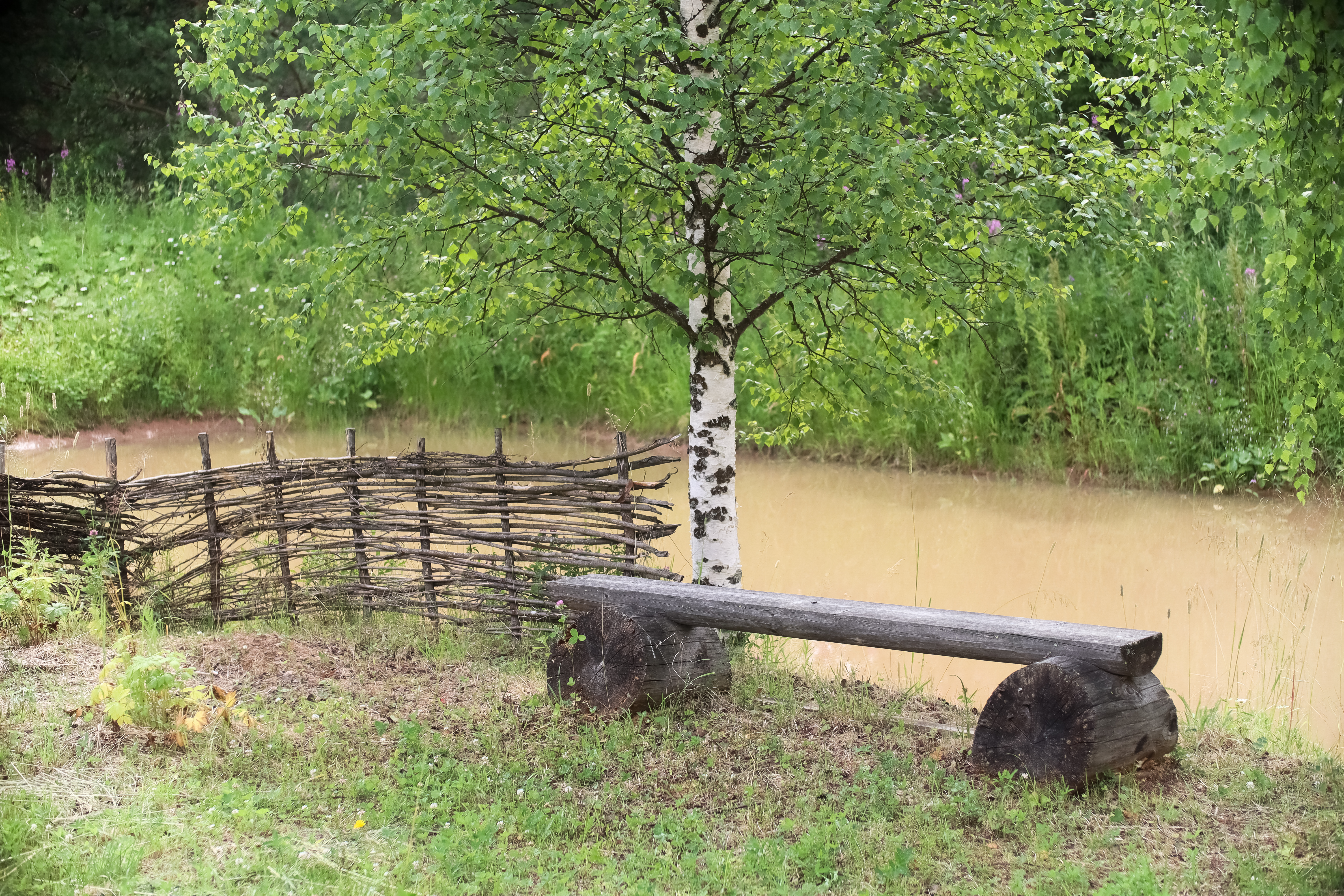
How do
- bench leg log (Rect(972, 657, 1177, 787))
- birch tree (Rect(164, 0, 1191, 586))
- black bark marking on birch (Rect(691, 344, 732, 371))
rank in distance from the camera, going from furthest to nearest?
black bark marking on birch (Rect(691, 344, 732, 371)) < birch tree (Rect(164, 0, 1191, 586)) < bench leg log (Rect(972, 657, 1177, 787))

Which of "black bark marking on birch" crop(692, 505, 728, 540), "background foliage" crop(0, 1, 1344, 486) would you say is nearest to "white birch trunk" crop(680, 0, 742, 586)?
"black bark marking on birch" crop(692, 505, 728, 540)

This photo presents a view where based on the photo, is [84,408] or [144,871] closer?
[144,871]

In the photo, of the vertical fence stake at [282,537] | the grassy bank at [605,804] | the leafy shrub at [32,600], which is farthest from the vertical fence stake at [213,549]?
the grassy bank at [605,804]

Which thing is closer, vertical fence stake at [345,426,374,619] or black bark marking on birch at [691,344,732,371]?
black bark marking on birch at [691,344,732,371]

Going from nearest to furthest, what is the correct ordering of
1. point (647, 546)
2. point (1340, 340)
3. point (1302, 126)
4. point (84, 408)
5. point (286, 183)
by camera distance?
point (1302, 126)
point (1340, 340)
point (286, 183)
point (647, 546)
point (84, 408)

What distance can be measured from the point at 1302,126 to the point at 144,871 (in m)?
3.91

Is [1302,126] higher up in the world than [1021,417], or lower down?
higher up

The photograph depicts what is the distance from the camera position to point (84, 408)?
1226 cm

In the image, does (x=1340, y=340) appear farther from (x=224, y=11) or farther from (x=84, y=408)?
(x=84, y=408)

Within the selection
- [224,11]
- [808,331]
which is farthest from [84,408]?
[808,331]

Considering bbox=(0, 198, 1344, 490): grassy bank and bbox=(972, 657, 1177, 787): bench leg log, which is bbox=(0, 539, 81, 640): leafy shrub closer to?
bbox=(0, 198, 1344, 490): grassy bank

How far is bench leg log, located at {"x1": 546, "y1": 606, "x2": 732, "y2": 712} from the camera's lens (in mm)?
4828

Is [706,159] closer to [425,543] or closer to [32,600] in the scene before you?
[425,543]

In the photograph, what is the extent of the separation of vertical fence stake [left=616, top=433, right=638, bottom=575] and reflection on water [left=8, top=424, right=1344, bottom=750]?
249 millimetres
